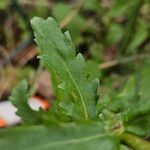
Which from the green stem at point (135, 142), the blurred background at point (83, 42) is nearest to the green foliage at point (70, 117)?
the green stem at point (135, 142)

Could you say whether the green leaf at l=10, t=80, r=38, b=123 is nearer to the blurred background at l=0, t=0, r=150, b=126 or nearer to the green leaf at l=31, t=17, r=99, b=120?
the green leaf at l=31, t=17, r=99, b=120

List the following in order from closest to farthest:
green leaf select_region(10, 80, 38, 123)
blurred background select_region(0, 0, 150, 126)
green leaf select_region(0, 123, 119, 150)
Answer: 1. green leaf select_region(0, 123, 119, 150)
2. green leaf select_region(10, 80, 38, 123)
3. blurred background select_region(0, 0, 150, 126)

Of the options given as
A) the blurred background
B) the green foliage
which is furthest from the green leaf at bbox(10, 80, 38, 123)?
the blurred background

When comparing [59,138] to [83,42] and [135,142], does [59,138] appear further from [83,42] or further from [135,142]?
[83,42]

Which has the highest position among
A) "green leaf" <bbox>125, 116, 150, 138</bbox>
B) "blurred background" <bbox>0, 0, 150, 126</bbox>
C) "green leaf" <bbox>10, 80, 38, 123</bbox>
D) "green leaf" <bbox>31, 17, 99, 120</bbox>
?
"blurred background" <bbox>0, 0, 150, 126</bbox>

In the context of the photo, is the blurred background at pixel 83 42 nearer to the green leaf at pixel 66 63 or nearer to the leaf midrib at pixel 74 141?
the green leaf at pixel 66 63

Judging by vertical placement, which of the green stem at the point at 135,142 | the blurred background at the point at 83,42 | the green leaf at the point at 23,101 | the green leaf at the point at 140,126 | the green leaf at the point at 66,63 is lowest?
the green stem at the point at 135,142

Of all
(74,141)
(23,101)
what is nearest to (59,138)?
(74,141)
